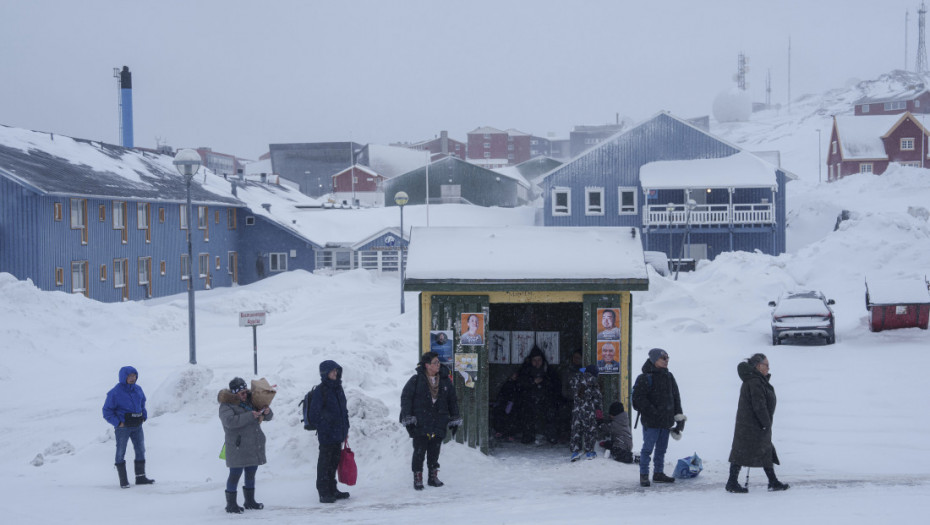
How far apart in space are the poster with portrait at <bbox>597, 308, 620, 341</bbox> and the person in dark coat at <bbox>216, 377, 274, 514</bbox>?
4296mm

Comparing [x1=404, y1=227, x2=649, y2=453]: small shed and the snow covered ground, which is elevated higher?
[x1=404, y1=227, x2=649, y2=453]: small shed

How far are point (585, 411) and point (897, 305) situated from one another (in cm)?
1348

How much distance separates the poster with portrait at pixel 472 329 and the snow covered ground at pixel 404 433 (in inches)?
52.5

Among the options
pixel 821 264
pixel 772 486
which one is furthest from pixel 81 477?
pixel 821 264

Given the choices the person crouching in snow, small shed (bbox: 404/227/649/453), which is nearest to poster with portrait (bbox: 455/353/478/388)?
small shed (bbox: 404/227/649/453)

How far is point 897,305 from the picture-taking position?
67.5 feet

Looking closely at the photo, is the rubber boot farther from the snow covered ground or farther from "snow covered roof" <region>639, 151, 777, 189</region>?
"snow covered roof" <region>639, 151, 777, 189</region>

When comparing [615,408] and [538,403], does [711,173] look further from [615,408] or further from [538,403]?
[615,408]

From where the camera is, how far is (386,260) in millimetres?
47312

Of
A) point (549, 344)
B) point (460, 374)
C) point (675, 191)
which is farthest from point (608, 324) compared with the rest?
point (675, 191)

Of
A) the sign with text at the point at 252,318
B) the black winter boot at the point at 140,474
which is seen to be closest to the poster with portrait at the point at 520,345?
the sign with text at the point at 252,318

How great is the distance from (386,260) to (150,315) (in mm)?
21250

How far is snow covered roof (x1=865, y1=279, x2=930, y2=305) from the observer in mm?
20531

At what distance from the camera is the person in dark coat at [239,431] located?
346 inches
